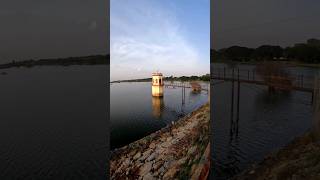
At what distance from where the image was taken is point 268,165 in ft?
66.8

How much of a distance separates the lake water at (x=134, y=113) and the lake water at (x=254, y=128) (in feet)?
13.2

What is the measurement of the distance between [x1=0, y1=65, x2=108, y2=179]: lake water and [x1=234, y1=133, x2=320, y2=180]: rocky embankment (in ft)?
26.8

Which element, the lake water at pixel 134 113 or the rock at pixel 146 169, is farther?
the rock at pixel 146 169

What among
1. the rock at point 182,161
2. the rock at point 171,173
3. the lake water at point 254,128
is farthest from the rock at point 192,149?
the lake water at point 254,128

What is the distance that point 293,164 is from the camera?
15.5m

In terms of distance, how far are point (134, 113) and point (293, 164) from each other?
713cm

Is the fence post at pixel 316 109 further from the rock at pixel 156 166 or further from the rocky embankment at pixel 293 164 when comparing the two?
the rock at pixel 156 166

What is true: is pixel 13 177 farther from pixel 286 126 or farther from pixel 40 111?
pixel 286 126

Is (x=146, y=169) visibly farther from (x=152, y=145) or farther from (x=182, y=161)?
(x=152, y=145)

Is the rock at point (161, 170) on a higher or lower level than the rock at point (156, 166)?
lower

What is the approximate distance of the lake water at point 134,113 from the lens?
29.9 feet

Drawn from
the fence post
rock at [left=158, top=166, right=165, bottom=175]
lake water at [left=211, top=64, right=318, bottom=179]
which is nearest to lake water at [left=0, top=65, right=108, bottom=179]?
rock at [left=158, top=166, right=165, bottom=175]

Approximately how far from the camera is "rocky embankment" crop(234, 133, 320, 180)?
13.3 m

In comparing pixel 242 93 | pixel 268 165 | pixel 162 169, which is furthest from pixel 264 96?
pixel 162 169
